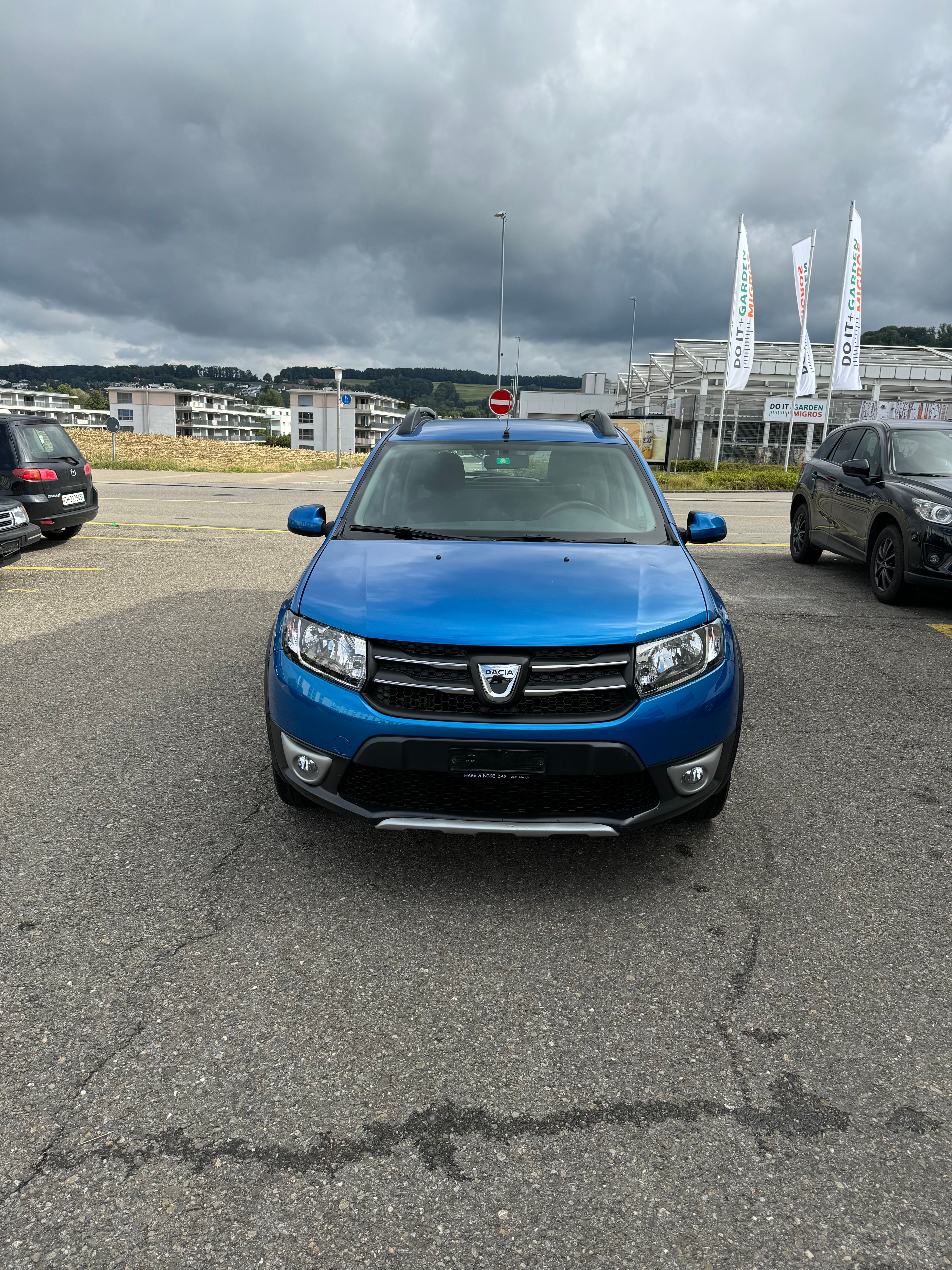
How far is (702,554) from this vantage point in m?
11.6

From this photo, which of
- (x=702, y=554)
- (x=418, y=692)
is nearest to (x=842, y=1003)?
(x=418, y=692)

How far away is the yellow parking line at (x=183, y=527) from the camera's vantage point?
13.3 m

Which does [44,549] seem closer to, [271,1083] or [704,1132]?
[271,1083]

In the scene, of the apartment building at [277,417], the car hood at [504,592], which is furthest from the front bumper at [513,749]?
the apartment building at [277,417]

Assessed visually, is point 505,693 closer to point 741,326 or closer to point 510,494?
point 510,494

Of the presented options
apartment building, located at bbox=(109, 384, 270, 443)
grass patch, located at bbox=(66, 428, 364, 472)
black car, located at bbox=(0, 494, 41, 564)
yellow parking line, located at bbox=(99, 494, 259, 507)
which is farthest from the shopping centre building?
apartment building, located at bbox=(109, 384, 270, 443)

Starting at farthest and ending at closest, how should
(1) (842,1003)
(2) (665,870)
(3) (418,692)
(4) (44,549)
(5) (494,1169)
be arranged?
1. (4) (44,549)
2. (2) (665,870)
3. (3) (418,692)
4. (1) (842,1003)
5. (5) (494,1169)

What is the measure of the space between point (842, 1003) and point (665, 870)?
2.76 feet

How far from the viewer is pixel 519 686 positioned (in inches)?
110

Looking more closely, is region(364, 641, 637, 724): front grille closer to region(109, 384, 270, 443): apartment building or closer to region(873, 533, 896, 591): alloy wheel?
region(873, 533, 896, 591): alloy wheel

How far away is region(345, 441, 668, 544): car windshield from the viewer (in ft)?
13.0

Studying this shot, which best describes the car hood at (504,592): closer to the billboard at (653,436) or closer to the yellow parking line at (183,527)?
the yellow parking line at (183,527)

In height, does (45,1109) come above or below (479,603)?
below

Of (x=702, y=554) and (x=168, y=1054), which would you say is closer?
(x=168, y=1054)
